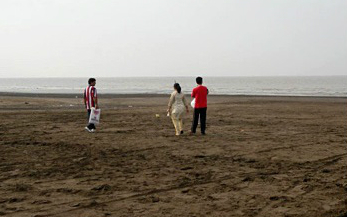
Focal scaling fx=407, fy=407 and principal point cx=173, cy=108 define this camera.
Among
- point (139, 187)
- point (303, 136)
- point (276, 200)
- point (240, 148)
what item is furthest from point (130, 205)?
point (303, 136)

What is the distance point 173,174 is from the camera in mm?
7031

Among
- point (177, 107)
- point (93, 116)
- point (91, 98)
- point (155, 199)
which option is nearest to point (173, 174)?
point (155, 199)

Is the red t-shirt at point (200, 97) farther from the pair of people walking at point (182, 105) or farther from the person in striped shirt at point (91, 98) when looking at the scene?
the person in striped shirt at point (91, 98)

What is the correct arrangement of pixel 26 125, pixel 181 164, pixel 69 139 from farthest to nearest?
pixel 26 125 → pixel 69 139 → pixel 181 164

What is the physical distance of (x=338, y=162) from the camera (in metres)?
8.02

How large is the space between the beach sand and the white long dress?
64cm

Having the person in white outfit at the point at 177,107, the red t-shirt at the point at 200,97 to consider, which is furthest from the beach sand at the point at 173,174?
the red t-shirt at the point at 200,97

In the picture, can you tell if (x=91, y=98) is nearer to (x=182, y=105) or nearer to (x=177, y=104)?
(x=177, y=104)

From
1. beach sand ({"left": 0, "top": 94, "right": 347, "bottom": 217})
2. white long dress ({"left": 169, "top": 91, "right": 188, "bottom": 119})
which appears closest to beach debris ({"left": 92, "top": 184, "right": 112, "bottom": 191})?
beach sand ({"left": 0, "top": 94, "right": 347, "bottom": 217})

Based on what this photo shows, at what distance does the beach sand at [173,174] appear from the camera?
522cm

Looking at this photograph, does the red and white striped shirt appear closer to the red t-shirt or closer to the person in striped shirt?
the person in striped shirt

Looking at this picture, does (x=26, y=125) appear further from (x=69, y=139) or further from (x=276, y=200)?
(x=276, y=200)

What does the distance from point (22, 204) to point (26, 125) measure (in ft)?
33.5

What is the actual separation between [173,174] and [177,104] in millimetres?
5789
